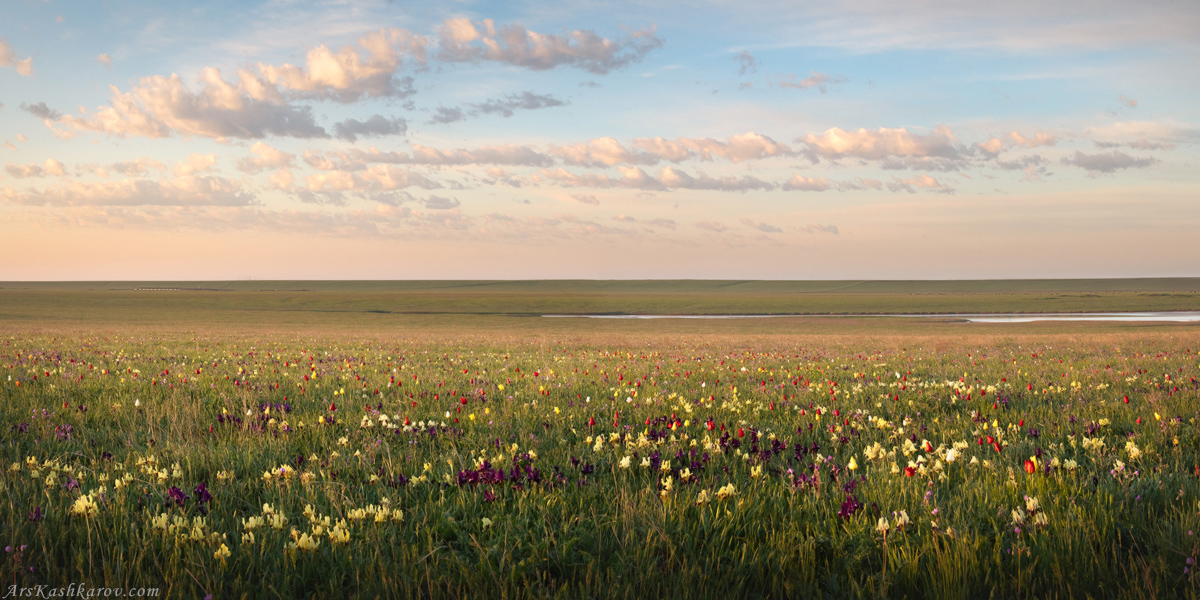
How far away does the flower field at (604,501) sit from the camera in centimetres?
344

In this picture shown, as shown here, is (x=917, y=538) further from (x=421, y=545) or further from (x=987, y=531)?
(x=421, y=545)

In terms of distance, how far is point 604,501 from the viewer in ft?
14.7

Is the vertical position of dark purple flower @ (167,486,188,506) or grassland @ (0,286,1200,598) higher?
dark purple flower @ (167,486,188,506)

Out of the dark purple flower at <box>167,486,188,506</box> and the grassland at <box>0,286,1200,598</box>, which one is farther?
the dark purple flower at <box>167,486,188,506</box>

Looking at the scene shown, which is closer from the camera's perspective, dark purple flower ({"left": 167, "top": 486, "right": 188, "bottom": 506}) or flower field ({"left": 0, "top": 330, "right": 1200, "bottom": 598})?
flower field ({"left": 0, "top": 330, "right": 1200, "bottom": 598})

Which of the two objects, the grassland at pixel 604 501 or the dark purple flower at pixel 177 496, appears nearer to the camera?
the grassland at pixel 604 501

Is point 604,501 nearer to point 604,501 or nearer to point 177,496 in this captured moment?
point 604,501

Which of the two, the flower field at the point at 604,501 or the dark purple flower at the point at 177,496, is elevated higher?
the dark purple flower at the point at 177,496

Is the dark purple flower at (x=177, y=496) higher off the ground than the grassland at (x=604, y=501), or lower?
higher

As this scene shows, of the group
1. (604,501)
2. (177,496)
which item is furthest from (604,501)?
(177,496)

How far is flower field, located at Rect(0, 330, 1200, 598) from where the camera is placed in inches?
135

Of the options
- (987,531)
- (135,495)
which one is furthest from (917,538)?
(135,495)

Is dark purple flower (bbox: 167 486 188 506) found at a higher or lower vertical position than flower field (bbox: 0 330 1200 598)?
higher

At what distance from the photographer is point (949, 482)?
16.3 ft
